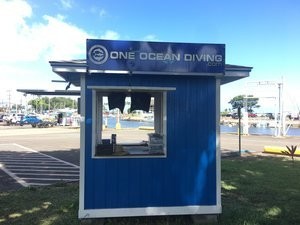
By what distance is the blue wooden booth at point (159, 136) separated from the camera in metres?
6.98

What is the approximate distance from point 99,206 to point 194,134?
214 cm

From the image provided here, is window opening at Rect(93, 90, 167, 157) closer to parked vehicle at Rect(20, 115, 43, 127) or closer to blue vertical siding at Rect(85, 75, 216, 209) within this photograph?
blue vertical siding at Rect(85, 75, 216, 209)

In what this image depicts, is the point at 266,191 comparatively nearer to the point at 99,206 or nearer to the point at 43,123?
the point at 99,206

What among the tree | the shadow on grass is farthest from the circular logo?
the tree

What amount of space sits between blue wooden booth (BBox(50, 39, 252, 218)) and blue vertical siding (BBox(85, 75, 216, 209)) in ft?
0.06

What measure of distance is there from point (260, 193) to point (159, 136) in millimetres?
3560

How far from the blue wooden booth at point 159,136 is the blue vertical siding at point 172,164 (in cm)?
2

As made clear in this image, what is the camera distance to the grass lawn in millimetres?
7179

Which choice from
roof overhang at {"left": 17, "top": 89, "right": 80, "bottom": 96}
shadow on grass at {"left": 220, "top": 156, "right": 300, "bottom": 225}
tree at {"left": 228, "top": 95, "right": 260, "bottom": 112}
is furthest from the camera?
tree at {"left": 228, "top": 95, "right": 260, "bottom": 112}

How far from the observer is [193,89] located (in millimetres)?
7367

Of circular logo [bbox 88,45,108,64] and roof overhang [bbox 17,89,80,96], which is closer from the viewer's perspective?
circular logo [bbox 88,45,108,64]

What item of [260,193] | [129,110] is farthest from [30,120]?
[260,193]

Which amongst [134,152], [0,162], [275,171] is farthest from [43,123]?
[134,152]

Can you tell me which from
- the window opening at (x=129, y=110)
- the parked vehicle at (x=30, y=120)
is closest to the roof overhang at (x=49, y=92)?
the window opening at (x=129, y=110)
